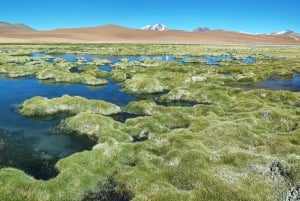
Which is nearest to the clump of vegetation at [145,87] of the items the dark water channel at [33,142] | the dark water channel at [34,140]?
the dark water channel at [34,140]

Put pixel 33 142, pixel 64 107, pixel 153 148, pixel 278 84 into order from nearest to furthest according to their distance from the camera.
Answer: pixel 153 148
pixel 33 142
pixel 64 107
pixel 278 84

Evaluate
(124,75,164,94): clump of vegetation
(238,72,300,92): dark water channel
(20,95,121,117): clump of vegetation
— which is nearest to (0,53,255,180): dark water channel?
(20,95,121,117): clump of vegetation

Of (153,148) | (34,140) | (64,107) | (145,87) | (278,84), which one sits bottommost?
(278,84)

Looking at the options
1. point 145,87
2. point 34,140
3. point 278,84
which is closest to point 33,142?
point 34,140

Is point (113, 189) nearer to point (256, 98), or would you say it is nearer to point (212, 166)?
point (212, 166)

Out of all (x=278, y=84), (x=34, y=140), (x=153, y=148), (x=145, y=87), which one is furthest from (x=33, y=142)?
(x=278, y=84)

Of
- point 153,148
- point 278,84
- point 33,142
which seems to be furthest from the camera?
point 278,84

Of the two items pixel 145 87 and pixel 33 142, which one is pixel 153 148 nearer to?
pixel 33 142

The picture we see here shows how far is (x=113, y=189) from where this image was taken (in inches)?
732

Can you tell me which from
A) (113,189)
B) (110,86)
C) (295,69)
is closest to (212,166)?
(113,189)

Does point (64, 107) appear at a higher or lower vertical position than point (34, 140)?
lower

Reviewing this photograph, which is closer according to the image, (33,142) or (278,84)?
(33,142)

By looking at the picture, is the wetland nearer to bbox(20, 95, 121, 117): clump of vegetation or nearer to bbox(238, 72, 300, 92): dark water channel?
bbox(20, 95, 121, 117): clump of vegetation

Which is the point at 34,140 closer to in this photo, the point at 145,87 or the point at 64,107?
the point at 64,107
